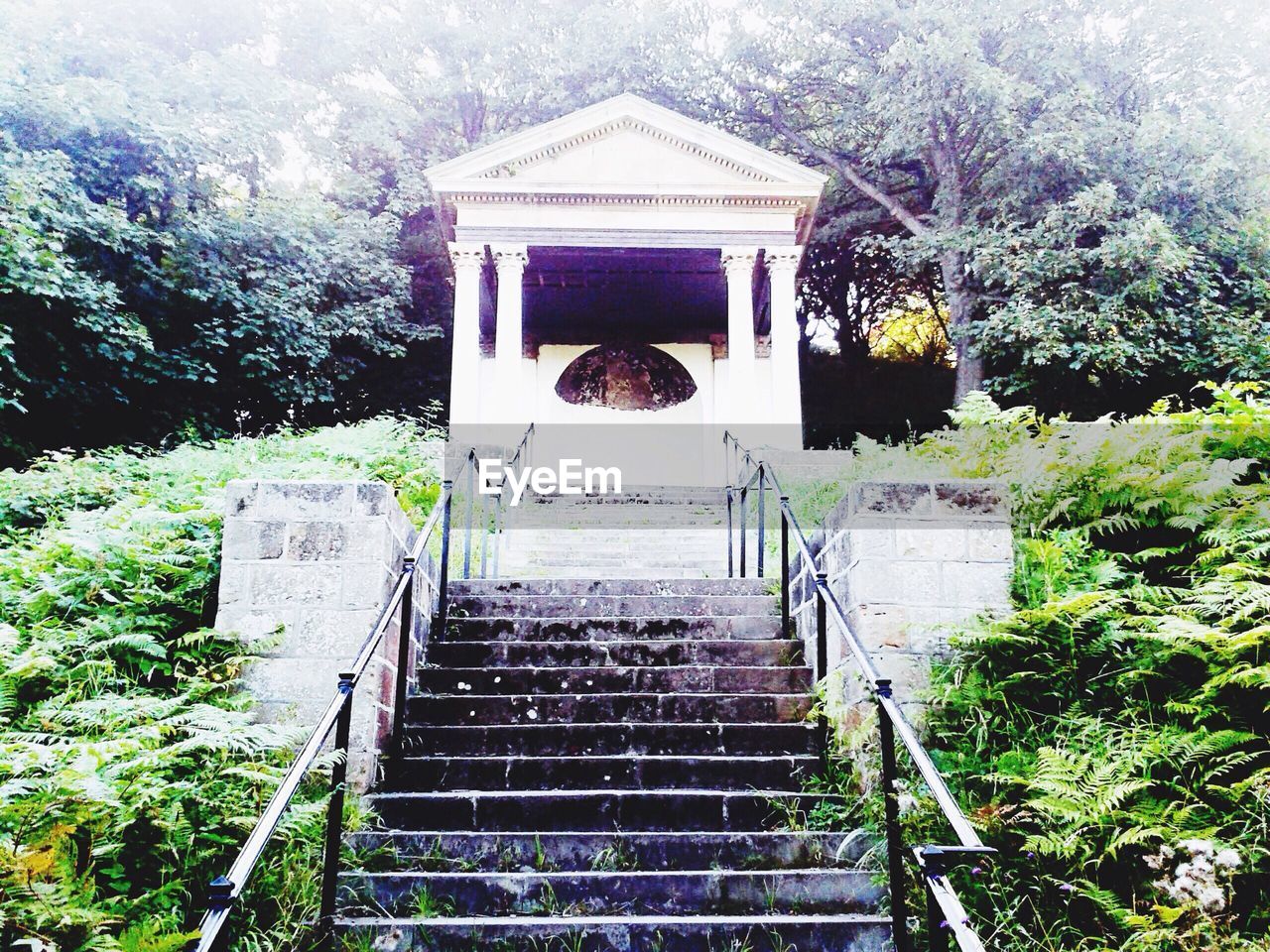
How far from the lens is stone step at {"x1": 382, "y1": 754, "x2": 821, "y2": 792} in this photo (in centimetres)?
448

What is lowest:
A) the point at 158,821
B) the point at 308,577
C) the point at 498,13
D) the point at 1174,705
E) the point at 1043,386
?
the point at 158,821

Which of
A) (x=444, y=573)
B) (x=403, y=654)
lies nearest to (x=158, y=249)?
(x=444, y=573)

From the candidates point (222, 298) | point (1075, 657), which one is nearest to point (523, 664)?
point (1075, 657)

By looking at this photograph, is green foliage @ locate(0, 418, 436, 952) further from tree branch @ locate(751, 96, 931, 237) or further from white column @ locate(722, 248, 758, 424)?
tree branch @ locate(751, 96, 931, 237)

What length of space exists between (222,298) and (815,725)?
1568 cm

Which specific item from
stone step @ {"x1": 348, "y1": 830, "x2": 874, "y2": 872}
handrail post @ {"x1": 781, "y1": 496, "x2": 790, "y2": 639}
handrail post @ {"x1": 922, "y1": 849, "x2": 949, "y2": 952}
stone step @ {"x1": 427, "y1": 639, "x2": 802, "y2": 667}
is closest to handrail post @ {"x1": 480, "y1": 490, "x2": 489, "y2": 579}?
stone step @ {"x1": 427, "y1": 639, "x2": 802, "y2": 667}

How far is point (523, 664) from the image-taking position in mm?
5457

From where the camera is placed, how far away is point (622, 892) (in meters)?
3.71

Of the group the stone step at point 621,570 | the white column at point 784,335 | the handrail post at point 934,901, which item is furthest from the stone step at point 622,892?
the white column at point 784,335

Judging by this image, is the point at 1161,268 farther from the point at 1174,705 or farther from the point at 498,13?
the point at 498,13

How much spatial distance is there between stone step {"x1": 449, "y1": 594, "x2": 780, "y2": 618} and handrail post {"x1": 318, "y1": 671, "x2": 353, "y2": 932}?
2386 millimetres

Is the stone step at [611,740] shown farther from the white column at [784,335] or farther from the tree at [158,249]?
the tree at [158,249]

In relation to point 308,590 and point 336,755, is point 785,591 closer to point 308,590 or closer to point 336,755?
point 308,590

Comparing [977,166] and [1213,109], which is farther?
[977,166]
